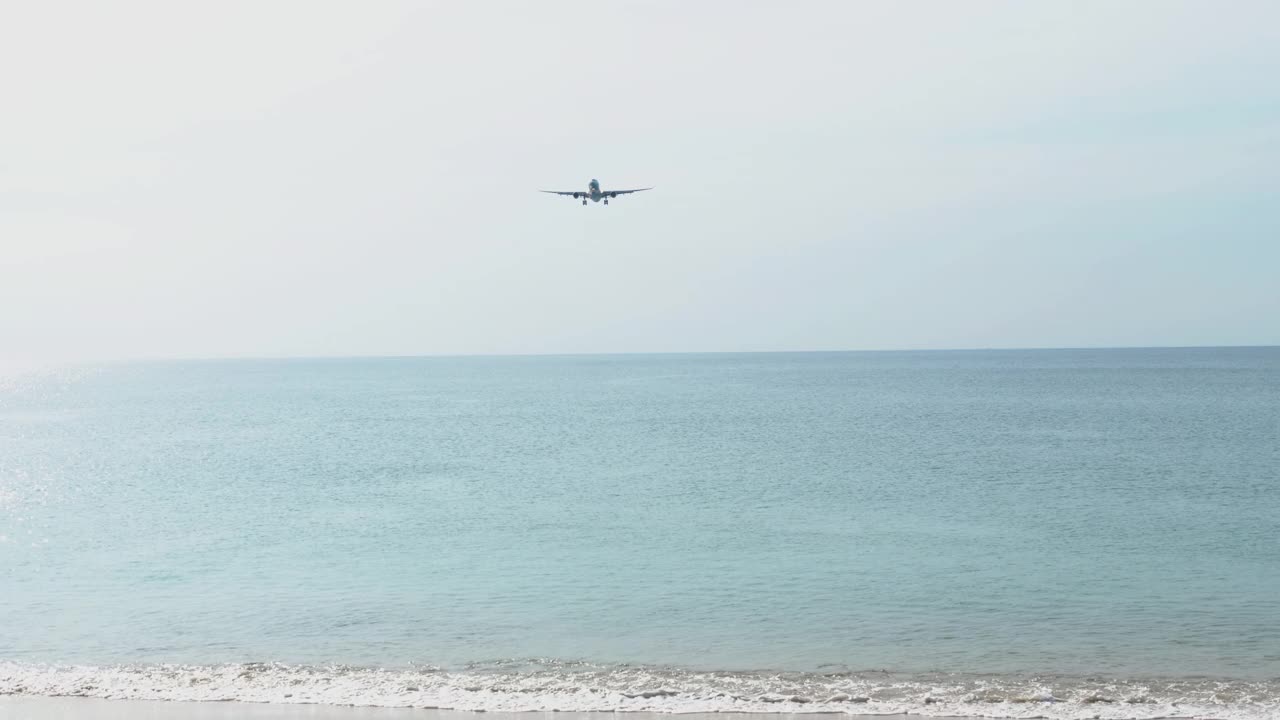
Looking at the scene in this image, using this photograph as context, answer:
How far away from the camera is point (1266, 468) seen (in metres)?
65.3

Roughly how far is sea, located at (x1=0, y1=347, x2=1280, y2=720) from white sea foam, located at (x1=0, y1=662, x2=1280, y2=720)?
0.10 m

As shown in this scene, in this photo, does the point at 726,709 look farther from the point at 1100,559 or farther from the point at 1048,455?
the point at 1048,455

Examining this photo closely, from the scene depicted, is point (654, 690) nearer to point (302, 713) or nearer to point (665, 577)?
point (302, 713)

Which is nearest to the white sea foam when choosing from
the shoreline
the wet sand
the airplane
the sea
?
the sea

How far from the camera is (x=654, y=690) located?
78.7 feet

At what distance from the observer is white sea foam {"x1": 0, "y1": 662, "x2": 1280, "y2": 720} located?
883 inches

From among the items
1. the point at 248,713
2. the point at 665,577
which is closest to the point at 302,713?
the point at 248,713

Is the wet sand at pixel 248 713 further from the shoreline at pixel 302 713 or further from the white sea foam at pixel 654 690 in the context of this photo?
the white sea foam at pixel 654 690

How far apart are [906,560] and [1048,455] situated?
40.1 meters

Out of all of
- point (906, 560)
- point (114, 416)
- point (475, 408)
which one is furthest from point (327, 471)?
Answer: point (114, 416)

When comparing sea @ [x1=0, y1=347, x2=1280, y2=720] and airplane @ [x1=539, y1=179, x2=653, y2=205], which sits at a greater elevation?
airplane @ [x1=539, y1=179, x2=653, y2=205]

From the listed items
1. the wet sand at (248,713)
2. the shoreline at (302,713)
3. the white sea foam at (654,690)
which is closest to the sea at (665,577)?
the white sea foam at (654,690)

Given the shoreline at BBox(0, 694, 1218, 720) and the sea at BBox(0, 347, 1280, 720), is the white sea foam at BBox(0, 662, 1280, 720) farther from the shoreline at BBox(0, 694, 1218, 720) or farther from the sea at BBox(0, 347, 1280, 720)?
the shoreline at BBox(0, 694, 1218, 720)

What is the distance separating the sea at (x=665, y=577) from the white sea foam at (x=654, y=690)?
104mm
